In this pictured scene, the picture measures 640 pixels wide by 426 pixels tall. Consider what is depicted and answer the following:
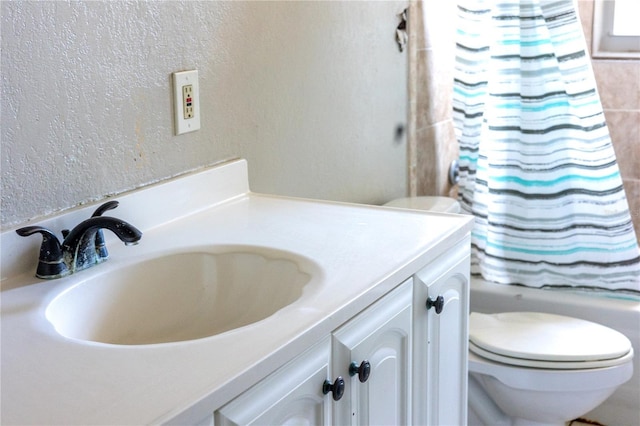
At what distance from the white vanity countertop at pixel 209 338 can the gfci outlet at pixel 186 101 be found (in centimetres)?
11

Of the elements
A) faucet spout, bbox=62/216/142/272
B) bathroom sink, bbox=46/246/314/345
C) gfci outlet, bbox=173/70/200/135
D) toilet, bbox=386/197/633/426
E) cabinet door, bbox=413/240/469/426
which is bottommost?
toilet, bbox=386/197/633/426

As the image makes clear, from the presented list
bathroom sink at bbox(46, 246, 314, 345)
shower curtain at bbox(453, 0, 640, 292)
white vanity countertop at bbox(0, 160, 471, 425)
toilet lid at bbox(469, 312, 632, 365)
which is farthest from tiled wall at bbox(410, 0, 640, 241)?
bathroom sink at bbox(46, 246, 314, 345)

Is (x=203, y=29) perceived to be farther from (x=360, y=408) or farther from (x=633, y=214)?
(x=633, y=214)

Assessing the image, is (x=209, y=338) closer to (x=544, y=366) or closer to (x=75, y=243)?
(x=75, y=243)

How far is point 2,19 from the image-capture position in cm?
127

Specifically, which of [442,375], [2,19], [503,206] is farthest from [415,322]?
[503,206]

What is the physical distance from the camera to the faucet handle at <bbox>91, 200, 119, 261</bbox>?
1.38 m

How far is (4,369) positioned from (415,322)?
73 centimetres

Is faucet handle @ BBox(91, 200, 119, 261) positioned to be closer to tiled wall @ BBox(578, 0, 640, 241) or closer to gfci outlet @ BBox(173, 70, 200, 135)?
gfci outlet @ BBox(173, 70, 200, 135)

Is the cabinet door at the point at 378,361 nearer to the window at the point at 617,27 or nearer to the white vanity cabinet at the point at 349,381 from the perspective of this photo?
the white vanity cabinet at the point at 349,381

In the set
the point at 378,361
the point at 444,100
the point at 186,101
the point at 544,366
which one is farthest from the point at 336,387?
the point at 444,100

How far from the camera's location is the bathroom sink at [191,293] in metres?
1.36

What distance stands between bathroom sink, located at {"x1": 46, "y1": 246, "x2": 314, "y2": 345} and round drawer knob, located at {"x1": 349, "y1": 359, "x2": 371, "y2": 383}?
6.2 inches

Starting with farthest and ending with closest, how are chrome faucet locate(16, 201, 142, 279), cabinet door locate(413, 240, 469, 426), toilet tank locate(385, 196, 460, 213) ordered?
toilet tank locate(385, 196, 460, 213), cabinet door locate(413, 240, 469, 426), chrome faucet locate(16, 201, 142, 279)
